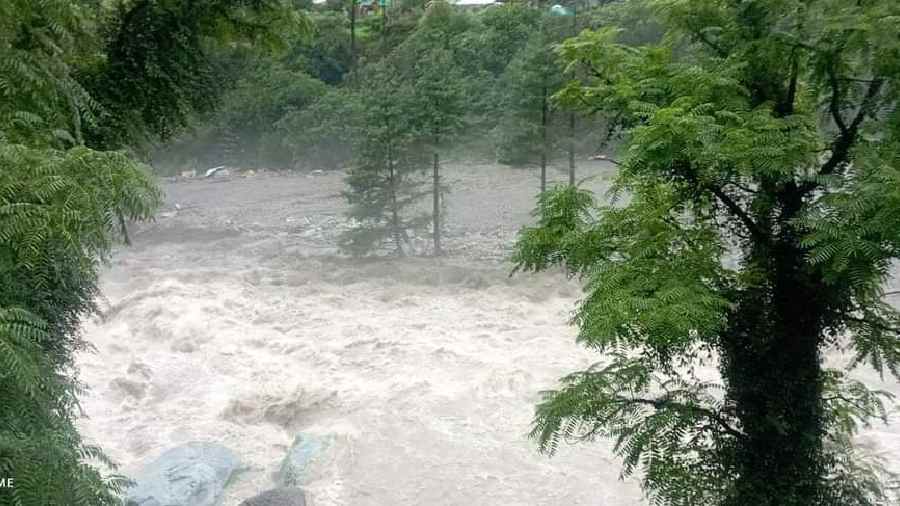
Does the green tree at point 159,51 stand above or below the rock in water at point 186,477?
above

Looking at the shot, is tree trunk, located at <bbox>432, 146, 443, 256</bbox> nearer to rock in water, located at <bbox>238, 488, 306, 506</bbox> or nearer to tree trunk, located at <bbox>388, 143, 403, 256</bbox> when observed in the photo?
tree trunk, located at <bbox>388, 143, 403, 256</bbox>

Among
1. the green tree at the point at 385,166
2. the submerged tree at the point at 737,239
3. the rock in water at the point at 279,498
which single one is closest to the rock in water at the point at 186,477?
the rock in water at the point at 279,498

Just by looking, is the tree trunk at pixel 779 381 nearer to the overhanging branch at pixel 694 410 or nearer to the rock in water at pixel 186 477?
the overhanging branch at pixel 694 410

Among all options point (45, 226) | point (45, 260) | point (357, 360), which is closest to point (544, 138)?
point (357, 360)

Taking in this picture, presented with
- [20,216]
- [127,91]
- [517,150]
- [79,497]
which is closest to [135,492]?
[127,91]

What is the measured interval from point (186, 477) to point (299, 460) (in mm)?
1134

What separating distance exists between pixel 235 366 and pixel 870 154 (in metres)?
9.39

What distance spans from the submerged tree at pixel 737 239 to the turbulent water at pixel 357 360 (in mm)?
830

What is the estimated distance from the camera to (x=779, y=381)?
16.0 ft

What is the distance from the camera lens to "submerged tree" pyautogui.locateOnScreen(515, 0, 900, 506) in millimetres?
4324

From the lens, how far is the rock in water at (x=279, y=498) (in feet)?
24.9

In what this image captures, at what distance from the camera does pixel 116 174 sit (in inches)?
145

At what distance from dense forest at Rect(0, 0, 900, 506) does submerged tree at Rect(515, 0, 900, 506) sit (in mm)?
17

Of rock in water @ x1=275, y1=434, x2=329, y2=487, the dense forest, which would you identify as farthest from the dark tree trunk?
the dense forest
